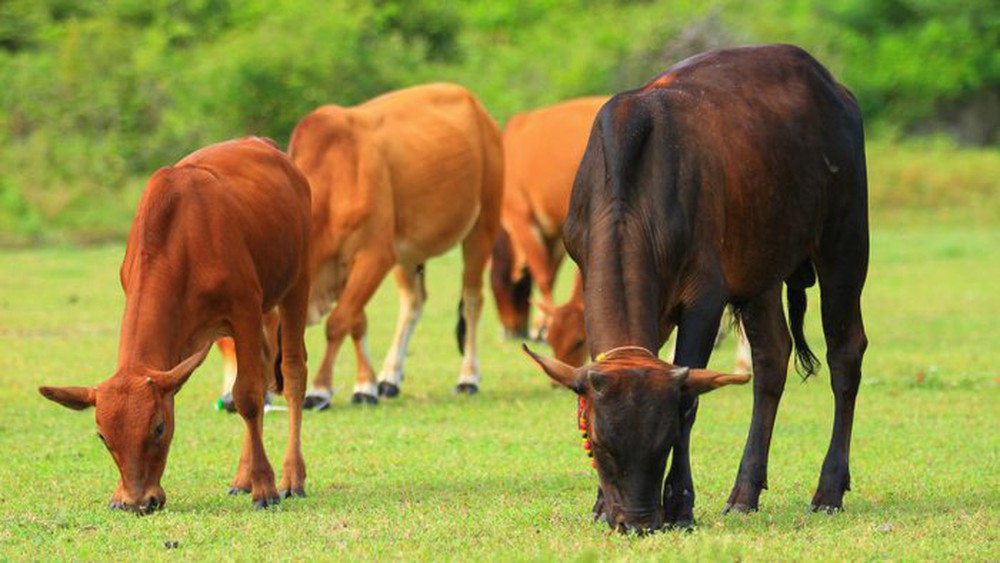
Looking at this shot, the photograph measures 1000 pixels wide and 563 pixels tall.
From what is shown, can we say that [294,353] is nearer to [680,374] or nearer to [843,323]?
[843,323]

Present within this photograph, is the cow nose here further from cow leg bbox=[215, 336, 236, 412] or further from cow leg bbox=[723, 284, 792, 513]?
cow leg bbox=[215, 336, 236, 412]

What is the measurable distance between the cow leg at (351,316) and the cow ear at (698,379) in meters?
6.10

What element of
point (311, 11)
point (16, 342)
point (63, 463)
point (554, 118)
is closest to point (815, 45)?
point (311, 11)

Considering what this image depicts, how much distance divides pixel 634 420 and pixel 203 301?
2.45m

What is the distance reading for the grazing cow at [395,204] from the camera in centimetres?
1312

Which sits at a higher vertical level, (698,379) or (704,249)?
(704,249)

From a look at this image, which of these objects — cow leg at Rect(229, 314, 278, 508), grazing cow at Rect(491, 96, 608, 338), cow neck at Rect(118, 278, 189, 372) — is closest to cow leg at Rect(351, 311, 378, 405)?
grazing cow at Rect(491, 96, 608, 338)

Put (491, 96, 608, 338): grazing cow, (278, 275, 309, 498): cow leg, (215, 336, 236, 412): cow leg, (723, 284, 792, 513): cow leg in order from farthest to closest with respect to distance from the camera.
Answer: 1. (491, 96, 608, 338): grazing cow
2. (215, 336, 236, 412): cow leg
3. (278, 275, 309, 498): cow leg
4. (723, 284, 792, 513): cow leg

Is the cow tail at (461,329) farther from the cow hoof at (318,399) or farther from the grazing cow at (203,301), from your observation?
the grazing cow at (203,301)

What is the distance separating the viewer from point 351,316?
1311 cm

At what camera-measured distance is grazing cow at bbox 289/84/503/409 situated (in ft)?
43.0

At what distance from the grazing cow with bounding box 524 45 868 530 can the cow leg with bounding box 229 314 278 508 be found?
5.39 ft

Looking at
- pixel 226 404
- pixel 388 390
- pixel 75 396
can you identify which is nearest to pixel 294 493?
pixel 75 396

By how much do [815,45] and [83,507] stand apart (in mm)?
39924
